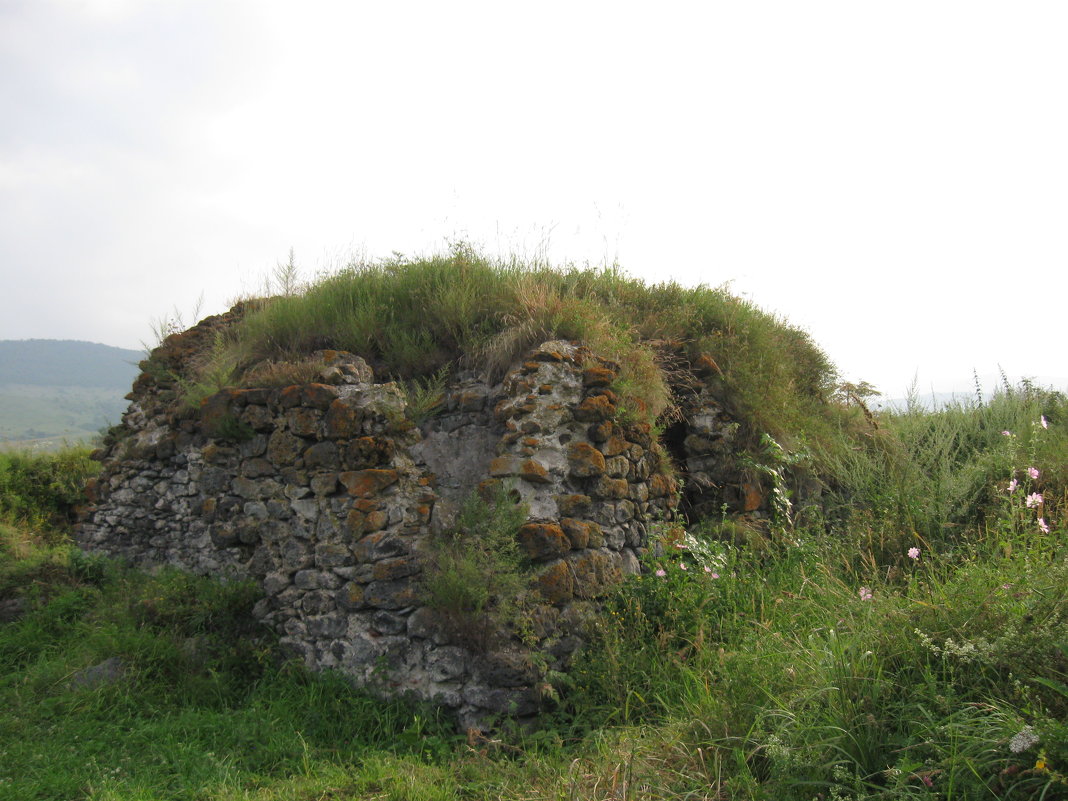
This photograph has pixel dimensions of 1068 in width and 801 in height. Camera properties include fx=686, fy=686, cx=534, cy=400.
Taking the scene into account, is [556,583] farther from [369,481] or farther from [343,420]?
[343,420]

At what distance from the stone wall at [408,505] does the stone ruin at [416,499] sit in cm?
1

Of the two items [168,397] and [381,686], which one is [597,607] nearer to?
[381,686]

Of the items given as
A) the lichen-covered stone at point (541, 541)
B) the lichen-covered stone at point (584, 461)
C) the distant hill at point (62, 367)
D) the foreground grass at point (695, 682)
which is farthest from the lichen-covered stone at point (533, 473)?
the distant hill at point (62, 367)

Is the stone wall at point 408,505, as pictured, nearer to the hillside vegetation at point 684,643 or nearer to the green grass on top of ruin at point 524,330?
the hillside vegetation at point 684,643

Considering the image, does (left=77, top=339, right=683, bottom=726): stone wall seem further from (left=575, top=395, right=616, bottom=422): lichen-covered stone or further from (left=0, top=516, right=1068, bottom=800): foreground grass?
(left=0, top=516, right=1068, bottom=800): foreground grass

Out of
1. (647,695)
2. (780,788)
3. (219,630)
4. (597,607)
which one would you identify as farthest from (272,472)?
(780,788)

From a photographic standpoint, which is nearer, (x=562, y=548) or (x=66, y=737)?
(x=66, y=737)

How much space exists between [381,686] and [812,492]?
4614 mm

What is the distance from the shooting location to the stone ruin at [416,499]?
4.70 m

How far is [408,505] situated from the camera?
5.29 metres

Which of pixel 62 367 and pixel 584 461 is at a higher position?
pixel 62 367

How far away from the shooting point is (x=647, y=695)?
14.1 feet

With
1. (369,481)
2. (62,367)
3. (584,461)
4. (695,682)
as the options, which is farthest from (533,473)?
(62,367)

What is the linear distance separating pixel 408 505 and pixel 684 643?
7.41 feet
